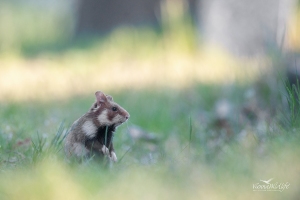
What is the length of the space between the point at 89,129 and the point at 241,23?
19.0ft

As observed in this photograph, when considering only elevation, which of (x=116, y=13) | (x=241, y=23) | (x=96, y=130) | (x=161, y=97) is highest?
(x=96, y=130)

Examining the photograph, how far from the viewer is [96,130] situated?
4.01 metres

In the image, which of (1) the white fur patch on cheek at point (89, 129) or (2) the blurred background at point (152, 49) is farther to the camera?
(2) the blurred background at point (152, 49)

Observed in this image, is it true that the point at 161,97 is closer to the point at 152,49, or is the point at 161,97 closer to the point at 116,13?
the point at 152,49

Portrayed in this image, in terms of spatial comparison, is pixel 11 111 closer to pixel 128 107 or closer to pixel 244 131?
pixel 128 107

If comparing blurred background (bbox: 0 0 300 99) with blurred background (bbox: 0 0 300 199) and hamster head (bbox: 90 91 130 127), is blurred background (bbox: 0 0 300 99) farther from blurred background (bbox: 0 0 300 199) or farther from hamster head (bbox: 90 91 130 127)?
hamster head (bbox: 90 91 130 127)

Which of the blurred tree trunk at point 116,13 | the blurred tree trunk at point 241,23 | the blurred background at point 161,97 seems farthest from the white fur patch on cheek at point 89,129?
the blurred tree trunk at point 116,13

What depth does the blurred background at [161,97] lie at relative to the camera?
317 cm

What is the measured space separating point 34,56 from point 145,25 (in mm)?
2152

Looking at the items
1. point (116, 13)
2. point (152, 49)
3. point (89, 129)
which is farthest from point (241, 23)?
point (89, 129)

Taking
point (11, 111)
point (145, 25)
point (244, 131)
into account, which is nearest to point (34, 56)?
point (145, 25)

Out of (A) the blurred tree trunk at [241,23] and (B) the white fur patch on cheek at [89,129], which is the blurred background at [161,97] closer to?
(A) the blurred tree trunk at [241,23]

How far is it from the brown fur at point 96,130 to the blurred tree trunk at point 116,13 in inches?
303

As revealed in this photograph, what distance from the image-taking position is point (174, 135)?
6168 mm
